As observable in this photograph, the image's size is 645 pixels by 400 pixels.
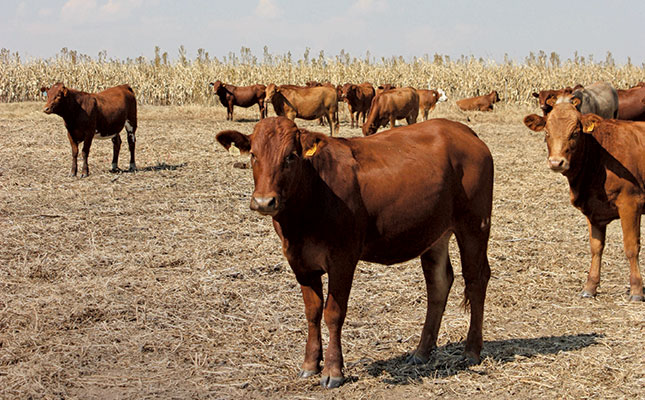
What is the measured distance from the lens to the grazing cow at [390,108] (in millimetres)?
19562

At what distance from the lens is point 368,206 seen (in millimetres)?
4402

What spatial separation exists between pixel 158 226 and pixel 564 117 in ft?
17.5

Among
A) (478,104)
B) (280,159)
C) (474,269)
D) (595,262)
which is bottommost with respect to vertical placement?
(595,262)

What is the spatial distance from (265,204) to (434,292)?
176 cm

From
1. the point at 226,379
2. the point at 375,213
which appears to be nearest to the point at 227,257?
the point at 226,379

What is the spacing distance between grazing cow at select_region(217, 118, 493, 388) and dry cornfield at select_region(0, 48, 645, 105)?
29202mm

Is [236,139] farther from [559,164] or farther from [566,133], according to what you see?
[566,133]

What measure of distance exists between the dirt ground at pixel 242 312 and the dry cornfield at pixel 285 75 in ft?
75.6

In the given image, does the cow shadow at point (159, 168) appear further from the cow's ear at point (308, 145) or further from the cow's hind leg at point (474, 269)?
the cow's ear at point (308, 145)

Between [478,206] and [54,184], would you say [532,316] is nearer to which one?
[478,206]

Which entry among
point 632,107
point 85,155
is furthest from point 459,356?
point 632,107

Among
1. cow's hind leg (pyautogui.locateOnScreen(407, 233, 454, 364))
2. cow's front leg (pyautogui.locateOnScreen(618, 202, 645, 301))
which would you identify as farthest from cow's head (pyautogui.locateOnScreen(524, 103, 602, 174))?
cow's hind leg (pyautogui.locateOnScreen(407, 233, 454, 364))

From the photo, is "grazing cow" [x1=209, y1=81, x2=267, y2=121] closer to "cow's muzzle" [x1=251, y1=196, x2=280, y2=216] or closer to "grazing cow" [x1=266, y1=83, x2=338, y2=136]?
"grazing cow" [x1=266, y1=83, x2=338, y2=136]

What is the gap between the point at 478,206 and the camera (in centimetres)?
486
